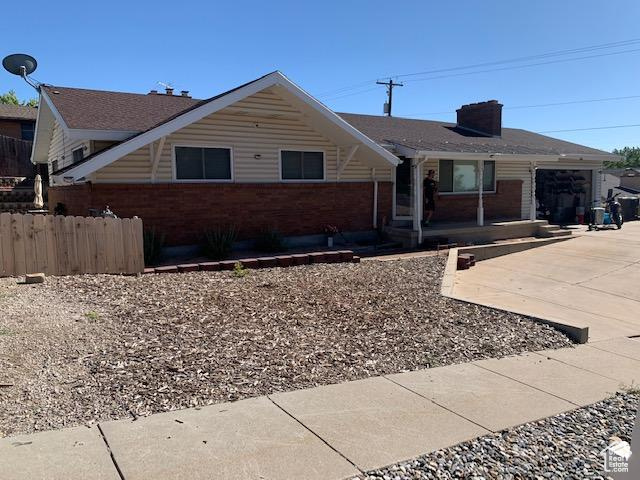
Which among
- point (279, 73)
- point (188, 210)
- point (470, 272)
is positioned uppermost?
point (279, 73)

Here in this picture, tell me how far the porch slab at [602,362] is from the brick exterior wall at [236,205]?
26.9 ft

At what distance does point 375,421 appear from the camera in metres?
4.04

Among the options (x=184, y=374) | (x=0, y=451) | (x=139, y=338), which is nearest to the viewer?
(x=0, y=451)

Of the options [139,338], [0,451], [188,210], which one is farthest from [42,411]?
[188,210]

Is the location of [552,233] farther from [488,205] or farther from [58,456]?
[58,456]

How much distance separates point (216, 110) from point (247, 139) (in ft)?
4.41

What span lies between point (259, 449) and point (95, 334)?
2854 mm

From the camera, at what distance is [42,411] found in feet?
12.8

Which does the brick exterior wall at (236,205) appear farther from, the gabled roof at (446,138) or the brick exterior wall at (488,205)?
the brick exterior wall at (488,205)

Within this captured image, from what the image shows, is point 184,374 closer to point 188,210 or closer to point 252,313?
point 252,313

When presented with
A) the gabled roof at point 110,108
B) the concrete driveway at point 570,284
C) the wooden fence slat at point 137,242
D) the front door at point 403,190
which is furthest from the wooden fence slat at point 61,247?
the front door at point 403,190

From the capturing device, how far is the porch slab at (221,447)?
3234mm

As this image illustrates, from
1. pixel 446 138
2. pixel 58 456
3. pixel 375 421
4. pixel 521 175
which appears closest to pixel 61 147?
pixel 446 138

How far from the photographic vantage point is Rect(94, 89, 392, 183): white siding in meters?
11.3
